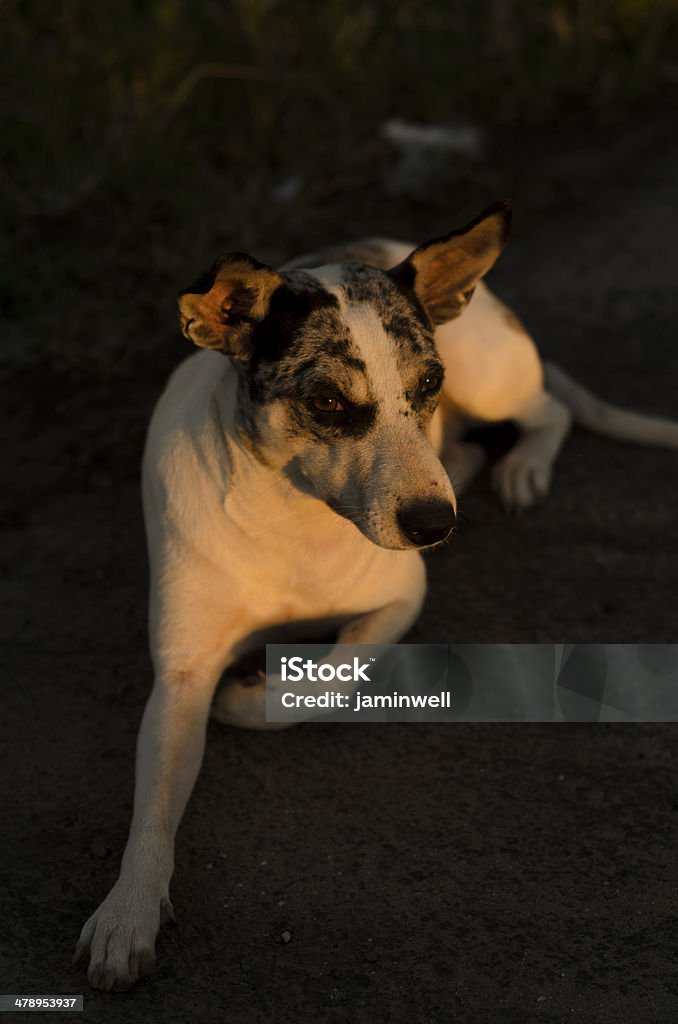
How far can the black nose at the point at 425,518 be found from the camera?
2896 mm

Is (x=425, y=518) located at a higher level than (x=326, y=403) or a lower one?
lower

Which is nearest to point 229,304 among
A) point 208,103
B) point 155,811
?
point 155,811

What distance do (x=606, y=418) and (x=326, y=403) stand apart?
84.2 inches

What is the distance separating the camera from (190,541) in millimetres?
3383

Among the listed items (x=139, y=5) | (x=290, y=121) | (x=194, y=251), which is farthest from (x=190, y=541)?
(x=139, y=5)

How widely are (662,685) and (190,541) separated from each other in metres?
1.57

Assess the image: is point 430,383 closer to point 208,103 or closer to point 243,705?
point 243,705

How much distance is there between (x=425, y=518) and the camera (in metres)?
2.89

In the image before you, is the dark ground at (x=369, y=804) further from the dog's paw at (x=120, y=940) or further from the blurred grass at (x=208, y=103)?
the blurred grass at (x=208, y=103)

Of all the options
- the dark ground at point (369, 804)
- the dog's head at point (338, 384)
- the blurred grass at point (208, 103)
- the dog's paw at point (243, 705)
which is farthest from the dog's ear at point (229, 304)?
the blurred grass at point (208, 103)

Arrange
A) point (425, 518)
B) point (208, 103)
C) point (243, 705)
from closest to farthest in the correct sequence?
point (425, 518) → point (243, 705) → point (208, 103)

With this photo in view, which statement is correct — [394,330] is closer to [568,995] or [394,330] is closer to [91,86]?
[568,995]

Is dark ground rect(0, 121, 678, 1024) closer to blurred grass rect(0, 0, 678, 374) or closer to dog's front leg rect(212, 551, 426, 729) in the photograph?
dog's front leg rect(212, 551, 426, 729)

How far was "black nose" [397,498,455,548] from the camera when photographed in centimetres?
290
